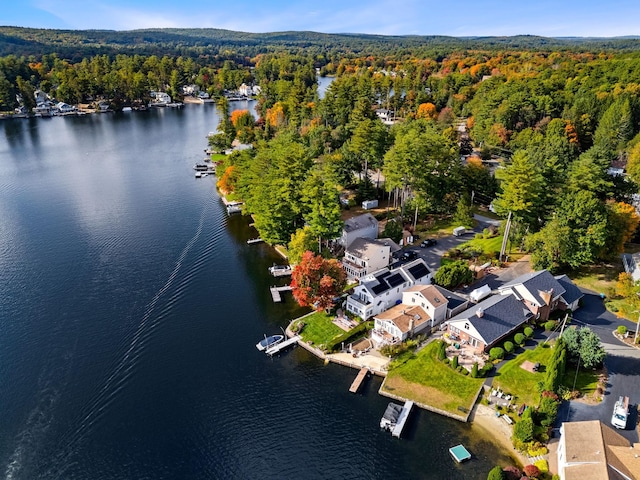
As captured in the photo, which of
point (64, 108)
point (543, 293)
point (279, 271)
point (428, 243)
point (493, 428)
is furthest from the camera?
point (64, 108)

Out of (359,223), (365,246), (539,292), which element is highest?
(359,223)

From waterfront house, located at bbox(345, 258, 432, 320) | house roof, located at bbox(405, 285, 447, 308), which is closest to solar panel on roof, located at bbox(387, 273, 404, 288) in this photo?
waterfront house, located at bbox(345, 258, 432, 320)

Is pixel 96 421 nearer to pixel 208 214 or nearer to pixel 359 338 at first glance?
pixel 359 338

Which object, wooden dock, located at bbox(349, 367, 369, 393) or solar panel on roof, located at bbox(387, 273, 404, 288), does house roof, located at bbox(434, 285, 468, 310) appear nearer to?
solar panel on roof, located at bbox(387, 273, 404, 288)

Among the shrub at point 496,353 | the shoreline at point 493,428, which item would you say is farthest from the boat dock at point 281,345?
→ the shrub at point 496,353

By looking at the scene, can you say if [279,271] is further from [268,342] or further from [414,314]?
[414,314]

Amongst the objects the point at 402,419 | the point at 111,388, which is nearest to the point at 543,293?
the point at 402,419

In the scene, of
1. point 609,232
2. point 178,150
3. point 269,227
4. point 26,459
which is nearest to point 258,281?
point 269,227
